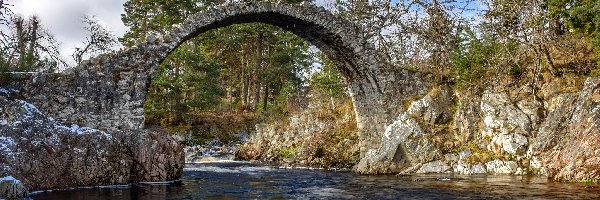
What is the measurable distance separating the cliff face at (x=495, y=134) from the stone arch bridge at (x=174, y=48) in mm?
1194

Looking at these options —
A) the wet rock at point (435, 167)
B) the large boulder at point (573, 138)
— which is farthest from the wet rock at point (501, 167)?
the wet rock at point (435, 167)

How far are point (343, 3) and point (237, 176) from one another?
48.9ft

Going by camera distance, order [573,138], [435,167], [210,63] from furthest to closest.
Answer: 1. [210,63]
2. [435,167]
3. [573,138]

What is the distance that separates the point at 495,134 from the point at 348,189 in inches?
236

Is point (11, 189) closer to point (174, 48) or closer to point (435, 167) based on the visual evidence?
point (174, 48)

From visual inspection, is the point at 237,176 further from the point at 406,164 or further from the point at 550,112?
the point at 550,112

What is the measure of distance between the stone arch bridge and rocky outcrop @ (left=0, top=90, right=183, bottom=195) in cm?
87

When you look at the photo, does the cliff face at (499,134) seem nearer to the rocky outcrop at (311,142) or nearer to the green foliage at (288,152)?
the rocky outcrop at (311,142)

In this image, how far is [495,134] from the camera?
590 inches

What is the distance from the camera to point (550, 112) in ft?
46.1

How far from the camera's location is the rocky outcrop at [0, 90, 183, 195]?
34.8 feet

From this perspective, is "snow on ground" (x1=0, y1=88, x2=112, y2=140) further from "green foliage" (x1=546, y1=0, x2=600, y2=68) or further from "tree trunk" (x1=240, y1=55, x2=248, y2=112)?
"tree trunk" (x1=240, y1=55, x2=248, y2=112)

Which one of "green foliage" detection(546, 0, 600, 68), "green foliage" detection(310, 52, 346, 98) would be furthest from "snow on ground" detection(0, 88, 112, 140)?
"green foliage" detection(310, 52, 346, 98)

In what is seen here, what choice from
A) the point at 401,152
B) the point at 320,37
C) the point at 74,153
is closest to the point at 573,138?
the point at 401,152
